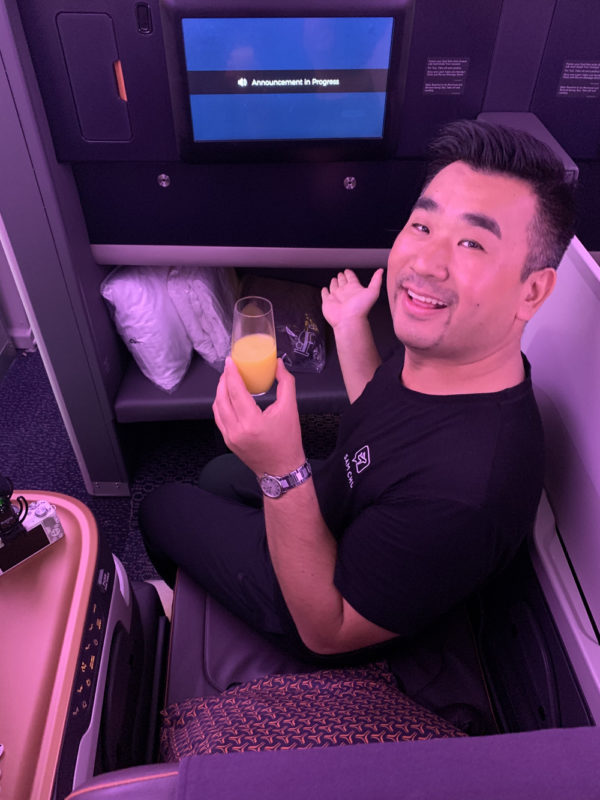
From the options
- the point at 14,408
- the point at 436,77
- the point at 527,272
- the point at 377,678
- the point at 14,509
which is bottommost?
the point at 14,408

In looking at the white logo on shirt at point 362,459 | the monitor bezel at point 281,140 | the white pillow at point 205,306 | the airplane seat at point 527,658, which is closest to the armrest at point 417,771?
the airplane seat at point 527,658

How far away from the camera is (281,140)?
1355mm

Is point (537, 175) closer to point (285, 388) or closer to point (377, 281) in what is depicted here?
point (377, 281)

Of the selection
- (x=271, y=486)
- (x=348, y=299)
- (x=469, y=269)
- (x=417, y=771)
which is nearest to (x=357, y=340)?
(x=348, y=299)

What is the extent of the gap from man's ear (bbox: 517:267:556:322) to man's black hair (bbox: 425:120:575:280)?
0.04 ft

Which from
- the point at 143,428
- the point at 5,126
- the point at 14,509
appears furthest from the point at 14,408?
the point at 14,509

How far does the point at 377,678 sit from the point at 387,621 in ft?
0.59

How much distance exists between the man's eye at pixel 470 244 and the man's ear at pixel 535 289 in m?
0.10

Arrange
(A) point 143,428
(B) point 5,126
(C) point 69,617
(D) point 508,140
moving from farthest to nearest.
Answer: (A) point 143,428 → (B) point 5,126 → (D) point 508,140 → (C) point 69,617

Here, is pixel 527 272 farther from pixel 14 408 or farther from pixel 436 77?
pixel 14 408

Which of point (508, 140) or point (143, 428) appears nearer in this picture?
point (508, 140)

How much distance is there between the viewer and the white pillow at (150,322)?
1.65 metres

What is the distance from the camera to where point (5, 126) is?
50.0 inches

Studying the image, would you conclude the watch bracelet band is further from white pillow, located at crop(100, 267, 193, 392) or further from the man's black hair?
white pillow, located at crop(100, 267, 193, 392)
